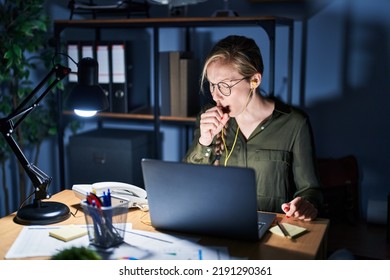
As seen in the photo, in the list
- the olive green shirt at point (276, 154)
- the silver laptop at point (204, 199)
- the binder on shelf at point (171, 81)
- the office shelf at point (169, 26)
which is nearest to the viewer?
the silver laptop at point (204, 199)

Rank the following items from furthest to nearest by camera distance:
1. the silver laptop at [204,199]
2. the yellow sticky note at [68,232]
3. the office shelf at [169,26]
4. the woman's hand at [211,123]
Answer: the office shelf at [169,26] → the woman's hand at [211,123] → the yellow sticky note at [68,232] → the silver laptop at [204,199]

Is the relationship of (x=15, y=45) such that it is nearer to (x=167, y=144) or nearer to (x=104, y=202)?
(x=167, y=144)

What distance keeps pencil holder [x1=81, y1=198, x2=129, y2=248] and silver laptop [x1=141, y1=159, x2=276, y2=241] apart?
0.11 metres

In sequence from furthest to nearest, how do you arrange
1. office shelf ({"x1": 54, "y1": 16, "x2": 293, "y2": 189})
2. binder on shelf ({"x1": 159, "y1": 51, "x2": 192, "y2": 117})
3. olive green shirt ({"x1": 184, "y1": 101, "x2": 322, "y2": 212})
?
binder on shelf ({"x1": 159, "y1": 51, "x2": 192, "y2": 117}) → office shelf ({"x1": 54, "y1": 16, "x2": 293, "y2": 189}) → olive green shirt ({"x1": 184, "y1": 101, "x2": 322, "y2": 212})

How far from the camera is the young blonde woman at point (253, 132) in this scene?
171 centimetres

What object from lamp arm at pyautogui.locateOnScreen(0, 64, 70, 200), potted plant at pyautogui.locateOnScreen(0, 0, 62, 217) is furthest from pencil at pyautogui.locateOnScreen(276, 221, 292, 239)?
potted plant at pyautogui.locateOnScreen(0, 0, 62, 217)

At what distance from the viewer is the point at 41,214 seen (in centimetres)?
143

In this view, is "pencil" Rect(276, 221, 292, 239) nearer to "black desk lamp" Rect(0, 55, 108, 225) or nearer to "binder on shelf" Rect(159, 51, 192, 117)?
"black desk lamp" Rect(0, 55, 108, 225)

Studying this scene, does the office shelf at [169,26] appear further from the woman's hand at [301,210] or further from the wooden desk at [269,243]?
the wooden desk at [269,243]

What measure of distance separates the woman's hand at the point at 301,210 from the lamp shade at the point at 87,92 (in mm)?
594

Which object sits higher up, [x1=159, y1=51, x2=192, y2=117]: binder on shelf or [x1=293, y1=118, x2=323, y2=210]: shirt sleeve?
[x1=159, y1=51, x2=192, y2=117]: binder on shelf

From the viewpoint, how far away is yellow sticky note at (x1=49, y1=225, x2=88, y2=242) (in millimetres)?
1310

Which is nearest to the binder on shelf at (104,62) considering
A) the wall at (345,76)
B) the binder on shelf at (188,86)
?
the binder on shelf at (188,86)
